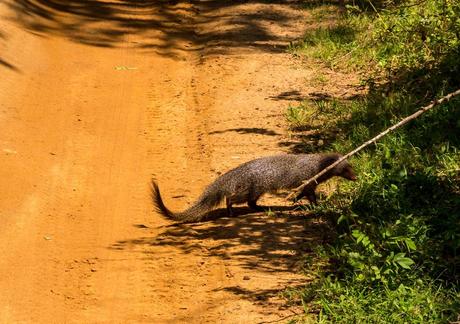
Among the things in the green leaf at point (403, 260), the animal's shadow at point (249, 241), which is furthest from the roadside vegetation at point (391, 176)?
the animal's shadow at point (249, 241)

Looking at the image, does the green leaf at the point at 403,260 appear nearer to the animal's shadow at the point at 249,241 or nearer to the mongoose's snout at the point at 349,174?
the animal's shadow at the point at 249,241

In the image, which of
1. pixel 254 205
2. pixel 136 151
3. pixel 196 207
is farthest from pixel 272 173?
pixel 136 151

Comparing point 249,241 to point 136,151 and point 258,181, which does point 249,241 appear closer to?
point 258,181

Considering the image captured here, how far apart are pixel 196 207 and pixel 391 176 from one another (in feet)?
5.67

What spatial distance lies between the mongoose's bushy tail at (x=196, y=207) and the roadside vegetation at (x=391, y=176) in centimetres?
92

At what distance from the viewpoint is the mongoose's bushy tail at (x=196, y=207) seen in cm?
702

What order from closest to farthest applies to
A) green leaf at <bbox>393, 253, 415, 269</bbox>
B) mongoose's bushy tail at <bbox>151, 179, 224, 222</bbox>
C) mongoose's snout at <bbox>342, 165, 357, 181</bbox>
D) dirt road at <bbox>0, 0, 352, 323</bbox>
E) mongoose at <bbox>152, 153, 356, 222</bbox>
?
green leaf at <bbox>393, 253, 415, 269</bbox>, dirt road at <bbox>0, 0, 352, 323</bbox>, mongoose's bushy tail at <bbox>151, 179, 224, 222</bbox>, mongoose at <bbox>152, 153, 356, 222</bbox>, mongoose's snout at <bbox>342, 165, 357, 181</bbox>

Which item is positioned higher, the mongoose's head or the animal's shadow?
the mongoose's head

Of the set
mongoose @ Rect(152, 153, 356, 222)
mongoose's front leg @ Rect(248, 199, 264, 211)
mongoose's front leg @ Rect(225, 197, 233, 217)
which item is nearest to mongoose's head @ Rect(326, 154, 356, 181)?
mongoose @ Rect(152, 153, 356, 222)

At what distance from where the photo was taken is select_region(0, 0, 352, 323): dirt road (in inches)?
231

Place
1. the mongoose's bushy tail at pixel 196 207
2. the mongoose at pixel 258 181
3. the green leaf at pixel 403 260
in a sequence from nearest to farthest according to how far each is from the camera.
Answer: the green leaf at pixel 403 260
the mongoose's bushy tail at pixel 196 207
the mongoose at pixel 258 181

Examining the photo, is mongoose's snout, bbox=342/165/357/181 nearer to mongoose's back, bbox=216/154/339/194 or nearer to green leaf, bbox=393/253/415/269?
mongoose's back, bbox=216/154/339/194

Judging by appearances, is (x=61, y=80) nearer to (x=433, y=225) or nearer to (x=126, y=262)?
(x=126, y=262)

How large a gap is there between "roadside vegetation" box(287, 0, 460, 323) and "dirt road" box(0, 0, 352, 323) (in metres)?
0.39
